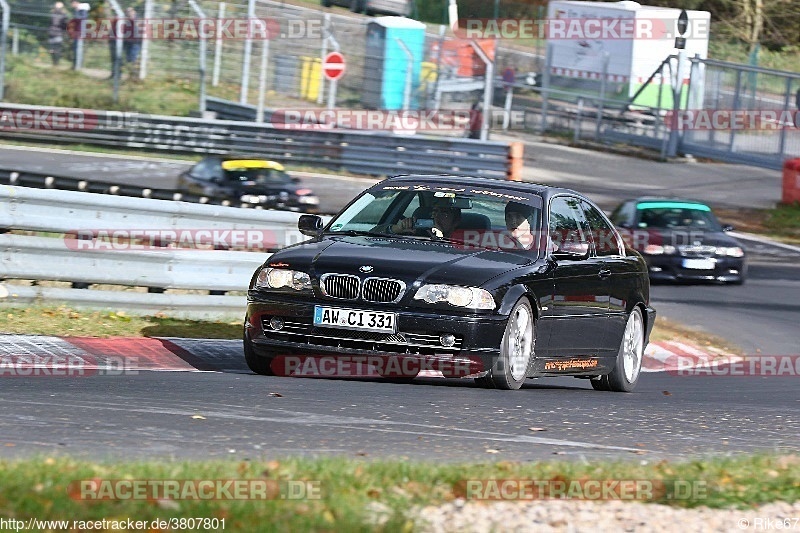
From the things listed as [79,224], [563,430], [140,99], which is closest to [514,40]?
[140,99]

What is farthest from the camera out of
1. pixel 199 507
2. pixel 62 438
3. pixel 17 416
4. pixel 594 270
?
pixel 594 270

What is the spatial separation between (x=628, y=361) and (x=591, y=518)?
608 centimetres

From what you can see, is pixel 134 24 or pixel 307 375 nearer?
pixel 307 375

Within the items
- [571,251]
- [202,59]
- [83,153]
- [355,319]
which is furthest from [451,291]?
[202,59]

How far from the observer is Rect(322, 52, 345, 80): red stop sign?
33719 millimetres

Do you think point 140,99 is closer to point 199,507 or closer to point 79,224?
point 79,224

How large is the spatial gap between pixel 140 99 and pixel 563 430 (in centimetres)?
2730

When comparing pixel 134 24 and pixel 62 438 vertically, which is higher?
pixel 134 24

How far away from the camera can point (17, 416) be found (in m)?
7.27

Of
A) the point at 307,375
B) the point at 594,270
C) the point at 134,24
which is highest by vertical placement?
the point at 134,24

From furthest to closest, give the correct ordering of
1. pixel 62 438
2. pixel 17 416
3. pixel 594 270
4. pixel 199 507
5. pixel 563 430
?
pixel 594 270 < pixel 563 430 < pixel 17 416 < pixel 62 438 < pixel 199 507
